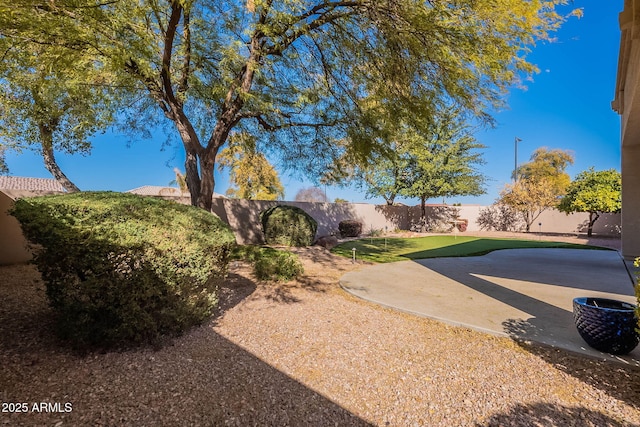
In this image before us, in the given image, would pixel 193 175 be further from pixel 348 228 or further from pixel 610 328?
pixel 348 228

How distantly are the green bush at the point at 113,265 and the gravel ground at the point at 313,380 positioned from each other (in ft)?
0.92

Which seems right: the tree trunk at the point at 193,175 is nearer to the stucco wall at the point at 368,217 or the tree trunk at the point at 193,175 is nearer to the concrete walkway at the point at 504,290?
the stucco wall at the point at 368,217

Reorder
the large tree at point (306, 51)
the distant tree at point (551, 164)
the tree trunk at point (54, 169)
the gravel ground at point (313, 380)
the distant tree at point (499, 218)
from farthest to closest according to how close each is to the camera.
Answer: the distant tree at point (551, 164)
the distant tree at point (499, 218)
the tree trunk at point (54, 169)
the large tree at point (306, 51)
the gravel ground at point (313, 380)

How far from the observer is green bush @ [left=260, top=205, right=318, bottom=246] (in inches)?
456

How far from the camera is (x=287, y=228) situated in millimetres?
11578

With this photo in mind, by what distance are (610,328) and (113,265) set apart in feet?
15.8

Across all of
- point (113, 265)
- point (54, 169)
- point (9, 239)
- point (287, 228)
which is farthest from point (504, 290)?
point (54, 169)

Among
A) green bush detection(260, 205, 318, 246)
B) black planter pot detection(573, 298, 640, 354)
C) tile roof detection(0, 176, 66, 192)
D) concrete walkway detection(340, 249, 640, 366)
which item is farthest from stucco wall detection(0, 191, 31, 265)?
tile roof detection(0, 176, 66, 192)

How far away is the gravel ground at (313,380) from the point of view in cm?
A: 215

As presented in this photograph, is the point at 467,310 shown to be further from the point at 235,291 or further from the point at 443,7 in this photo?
the point at 443,7

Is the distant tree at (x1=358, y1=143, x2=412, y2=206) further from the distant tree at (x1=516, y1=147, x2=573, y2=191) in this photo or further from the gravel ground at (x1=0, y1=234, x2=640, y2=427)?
the distant tree at (x1=516, y1=147, x2=573, y2=191)

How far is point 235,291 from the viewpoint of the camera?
5.34 m

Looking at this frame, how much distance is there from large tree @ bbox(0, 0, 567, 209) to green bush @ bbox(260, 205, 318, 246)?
3.38 meters

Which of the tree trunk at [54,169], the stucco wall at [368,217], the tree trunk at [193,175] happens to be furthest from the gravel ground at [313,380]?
the tree trunk at [54,169]
